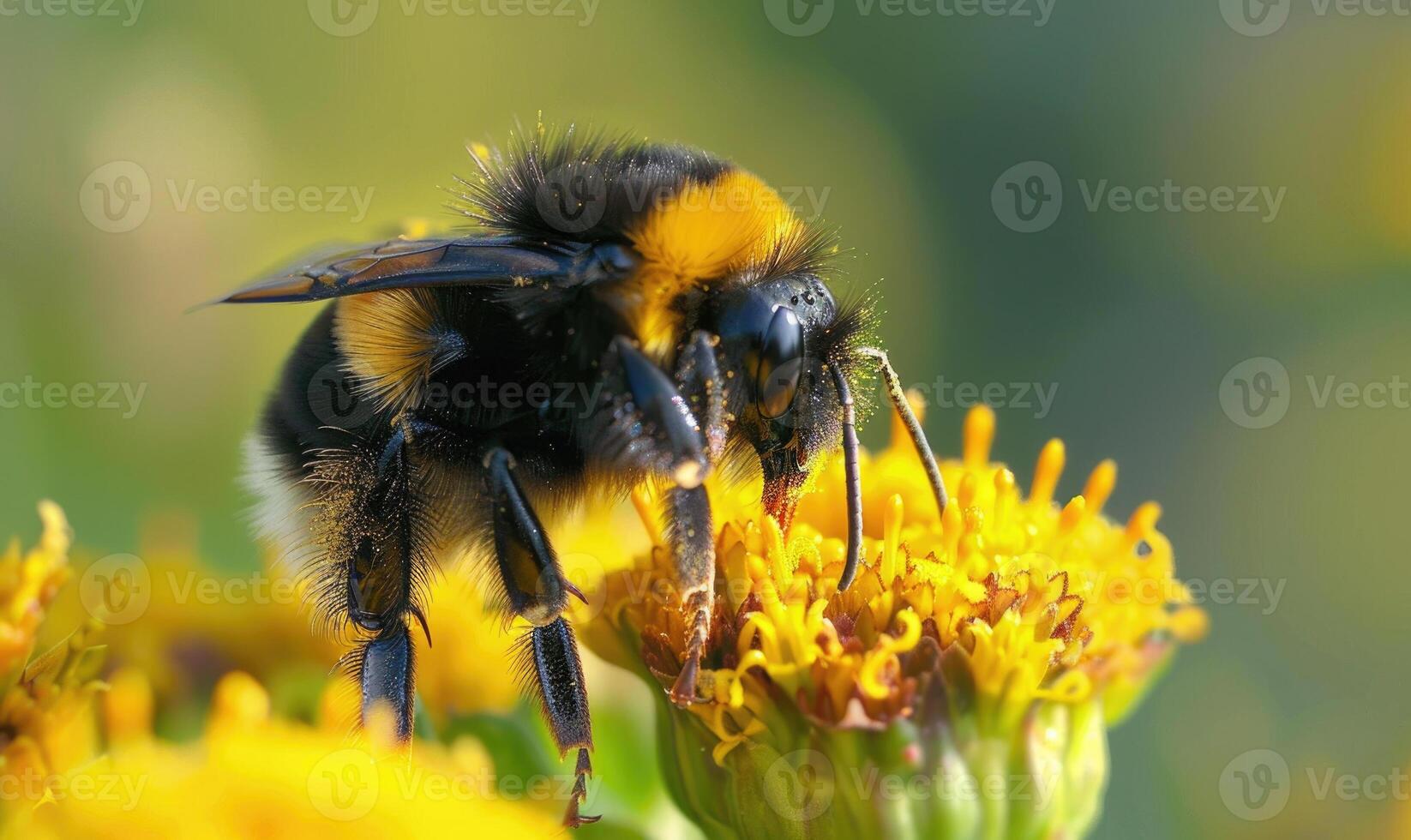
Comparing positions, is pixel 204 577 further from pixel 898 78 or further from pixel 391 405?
pixel 898 78

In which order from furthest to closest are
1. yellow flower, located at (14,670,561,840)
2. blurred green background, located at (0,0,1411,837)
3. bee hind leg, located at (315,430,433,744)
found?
blurred green background, located at (0,0,1411,837)
bee hind leg, located at (315,430,433,744)
yellow flower, located at (14,670,561,840)

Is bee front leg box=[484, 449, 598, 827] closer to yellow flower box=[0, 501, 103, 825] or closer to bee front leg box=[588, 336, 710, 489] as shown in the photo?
bee front leg box=[588, 336, 710, 489]

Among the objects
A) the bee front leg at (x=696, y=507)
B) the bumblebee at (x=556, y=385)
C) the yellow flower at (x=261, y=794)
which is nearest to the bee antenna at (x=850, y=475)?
the bumblebee at (x=556, y=385)

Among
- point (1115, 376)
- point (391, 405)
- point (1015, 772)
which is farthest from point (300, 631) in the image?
point (1115, 376)

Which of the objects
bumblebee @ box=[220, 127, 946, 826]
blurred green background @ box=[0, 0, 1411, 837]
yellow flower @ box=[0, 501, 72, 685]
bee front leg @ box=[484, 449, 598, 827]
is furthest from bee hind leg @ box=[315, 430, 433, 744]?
blurred green background @ box=[0, 0, 1411, 837]

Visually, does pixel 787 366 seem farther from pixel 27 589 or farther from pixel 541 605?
pixel 27 589

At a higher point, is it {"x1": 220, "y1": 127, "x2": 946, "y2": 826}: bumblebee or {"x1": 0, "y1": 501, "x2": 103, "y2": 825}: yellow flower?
{"x1": 220, "y1": 127, "x2": 946, "y2": 826}: bumblebee
